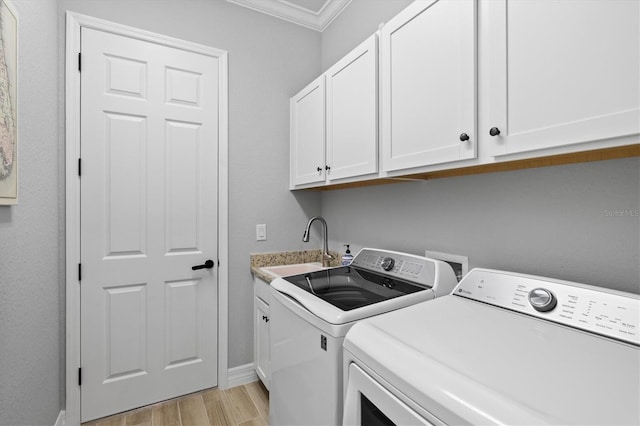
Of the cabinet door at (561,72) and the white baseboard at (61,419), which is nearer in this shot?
the cabinet door at (561,72)

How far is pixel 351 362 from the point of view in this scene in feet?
2.94

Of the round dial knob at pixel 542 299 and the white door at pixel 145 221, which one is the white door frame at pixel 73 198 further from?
the round dial knob at pixel 542 299

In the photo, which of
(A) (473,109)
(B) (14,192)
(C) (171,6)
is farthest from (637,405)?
(C) (171,6)

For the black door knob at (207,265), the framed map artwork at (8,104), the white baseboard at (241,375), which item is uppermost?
the framed map artwork at (8,104)

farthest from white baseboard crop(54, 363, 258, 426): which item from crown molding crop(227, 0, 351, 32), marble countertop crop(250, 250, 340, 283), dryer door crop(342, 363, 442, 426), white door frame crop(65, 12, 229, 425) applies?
crown molding crop(227, 0, 351, 32)

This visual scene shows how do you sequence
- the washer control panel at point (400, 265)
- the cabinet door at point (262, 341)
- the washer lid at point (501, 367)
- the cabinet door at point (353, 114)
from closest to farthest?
the washer lid at point (501, 367) → the washer control panel at point (400, 265) → the cabinet door at point (353, 114) → the cabinet door at point (262, 341)

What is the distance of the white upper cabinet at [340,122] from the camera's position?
1471mm

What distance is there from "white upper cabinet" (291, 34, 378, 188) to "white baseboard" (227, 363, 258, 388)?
55.1 inches

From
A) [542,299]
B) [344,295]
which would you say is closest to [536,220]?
[542,299]

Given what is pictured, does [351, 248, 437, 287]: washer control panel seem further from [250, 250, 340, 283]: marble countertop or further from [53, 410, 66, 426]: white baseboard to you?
[53, 410, 66, 426]: white baseboard

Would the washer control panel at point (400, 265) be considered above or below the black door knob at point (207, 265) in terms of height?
above

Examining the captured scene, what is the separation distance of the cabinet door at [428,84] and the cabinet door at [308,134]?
22.9 inches

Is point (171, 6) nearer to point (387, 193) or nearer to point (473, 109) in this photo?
point (387, 193)

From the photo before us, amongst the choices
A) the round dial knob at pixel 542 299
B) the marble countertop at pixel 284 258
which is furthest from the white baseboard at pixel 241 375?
the round dial knob at pixel 542 299
